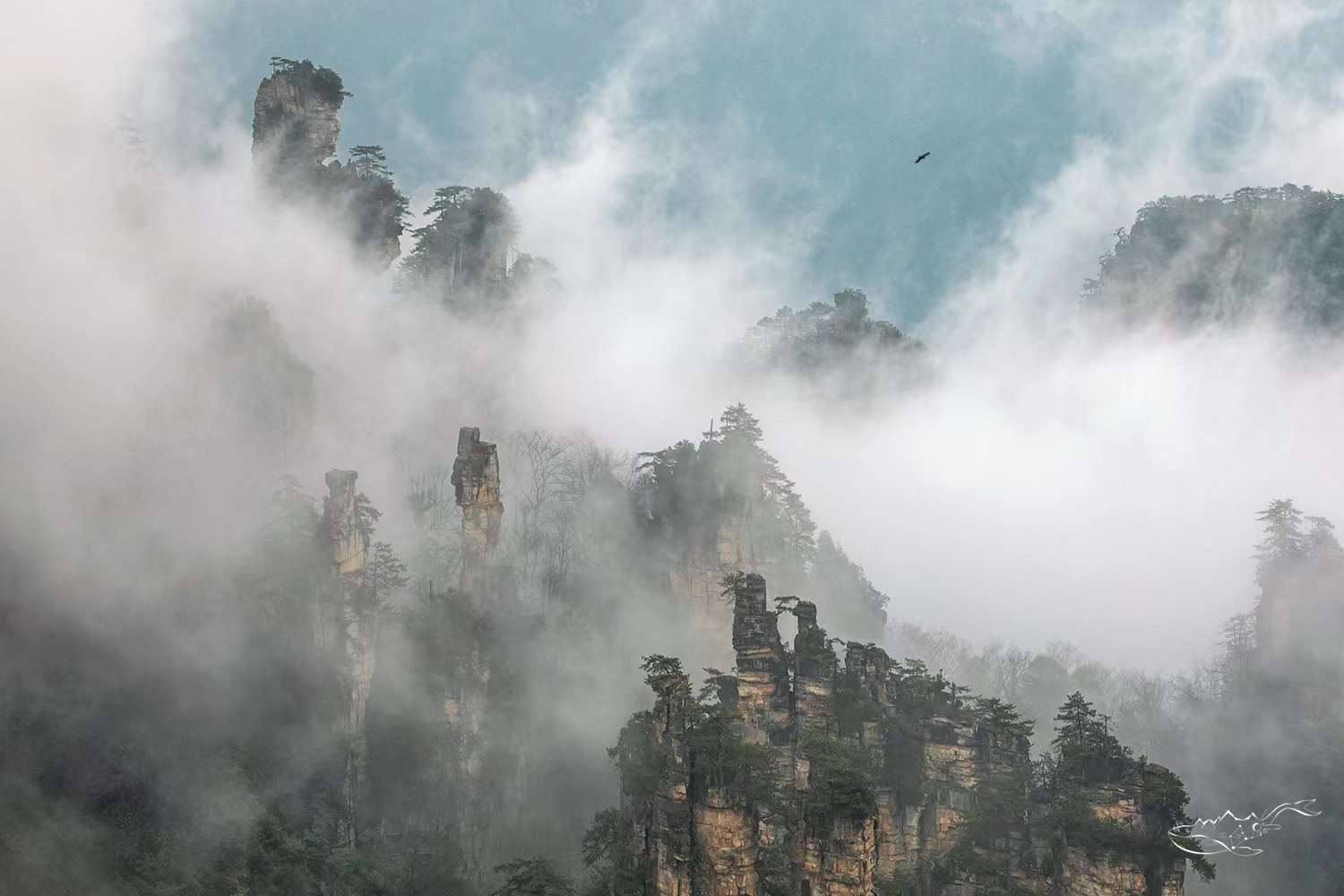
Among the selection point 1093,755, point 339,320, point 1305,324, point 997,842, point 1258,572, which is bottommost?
point 997,842

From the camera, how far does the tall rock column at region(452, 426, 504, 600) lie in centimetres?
9194

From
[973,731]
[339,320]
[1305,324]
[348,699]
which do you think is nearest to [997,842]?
[973,731]

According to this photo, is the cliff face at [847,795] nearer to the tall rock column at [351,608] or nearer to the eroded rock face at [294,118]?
the tall rock column at [351,608]

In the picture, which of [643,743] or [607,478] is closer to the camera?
[643,743]

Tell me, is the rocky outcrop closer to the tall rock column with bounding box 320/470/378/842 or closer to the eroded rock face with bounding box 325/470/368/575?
the eroded rock face with bounding box 325/470/368/575

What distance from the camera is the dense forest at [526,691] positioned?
6562 centimetres

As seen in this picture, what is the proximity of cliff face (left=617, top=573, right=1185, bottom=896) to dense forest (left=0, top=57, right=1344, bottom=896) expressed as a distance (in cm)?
23

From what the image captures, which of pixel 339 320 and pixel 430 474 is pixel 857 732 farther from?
pixel 339 320

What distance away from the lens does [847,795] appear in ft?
193

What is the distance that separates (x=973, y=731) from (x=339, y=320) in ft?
253

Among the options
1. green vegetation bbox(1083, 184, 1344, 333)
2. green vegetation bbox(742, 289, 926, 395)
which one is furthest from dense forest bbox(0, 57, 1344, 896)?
green vegetation bbox(1083, 184, 1344, 333)

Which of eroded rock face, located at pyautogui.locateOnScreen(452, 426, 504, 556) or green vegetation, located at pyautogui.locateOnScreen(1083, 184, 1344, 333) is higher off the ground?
green vegetation, located at pyautogui.locateOnScreen(1083, 184, 1344, 333)

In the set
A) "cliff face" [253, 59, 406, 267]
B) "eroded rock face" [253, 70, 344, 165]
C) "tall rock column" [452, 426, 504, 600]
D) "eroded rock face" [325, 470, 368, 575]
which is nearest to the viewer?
"eroded rock face" [325, 470, 368, 575]

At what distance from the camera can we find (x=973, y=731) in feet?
245
